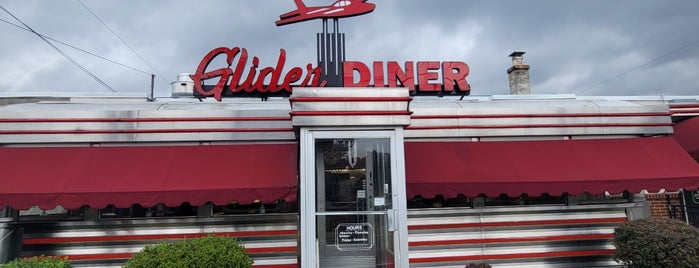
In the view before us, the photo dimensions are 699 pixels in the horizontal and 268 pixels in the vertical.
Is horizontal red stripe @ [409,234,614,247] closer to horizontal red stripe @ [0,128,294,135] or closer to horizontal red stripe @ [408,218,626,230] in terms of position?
horizontal red stripe @ [408,218,626,230]

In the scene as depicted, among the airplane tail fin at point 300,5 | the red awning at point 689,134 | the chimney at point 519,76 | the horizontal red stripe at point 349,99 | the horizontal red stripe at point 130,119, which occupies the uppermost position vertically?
the airplane tail fin at point 300,5

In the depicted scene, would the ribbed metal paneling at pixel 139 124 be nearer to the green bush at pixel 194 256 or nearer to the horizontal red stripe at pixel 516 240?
the green bush at pixel 194 256

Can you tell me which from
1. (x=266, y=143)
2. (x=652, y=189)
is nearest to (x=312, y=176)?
(x=266, y=143)

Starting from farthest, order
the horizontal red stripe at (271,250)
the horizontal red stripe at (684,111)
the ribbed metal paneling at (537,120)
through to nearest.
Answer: the horizontal red stripe at (684,111) < the ribbed metal paneling at (537,120) < the horizontal red stripe at (271,250)

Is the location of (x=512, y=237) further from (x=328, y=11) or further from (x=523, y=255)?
(x=328, y=11)

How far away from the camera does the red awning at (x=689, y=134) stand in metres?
7.84

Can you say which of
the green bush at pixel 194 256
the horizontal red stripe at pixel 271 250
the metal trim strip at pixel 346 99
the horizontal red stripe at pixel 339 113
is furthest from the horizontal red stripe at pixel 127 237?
the metal trim strip at pixel 346 99

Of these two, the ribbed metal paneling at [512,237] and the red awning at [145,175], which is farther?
the ribbed metal paneling at [512,237]

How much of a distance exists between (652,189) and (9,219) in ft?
30.5

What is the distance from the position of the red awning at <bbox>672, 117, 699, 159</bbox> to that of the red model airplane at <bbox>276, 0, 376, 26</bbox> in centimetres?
625

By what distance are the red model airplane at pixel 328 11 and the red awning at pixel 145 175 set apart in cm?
287

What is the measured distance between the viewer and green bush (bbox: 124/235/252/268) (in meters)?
4.89

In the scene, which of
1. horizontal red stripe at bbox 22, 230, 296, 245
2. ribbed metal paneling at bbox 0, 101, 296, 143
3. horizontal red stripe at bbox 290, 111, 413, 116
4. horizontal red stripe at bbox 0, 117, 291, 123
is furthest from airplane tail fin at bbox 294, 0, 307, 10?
horizontal red stripe at bbox 22, 230, 296, 245

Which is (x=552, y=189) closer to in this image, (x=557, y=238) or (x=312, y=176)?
(x=557, y=238)
